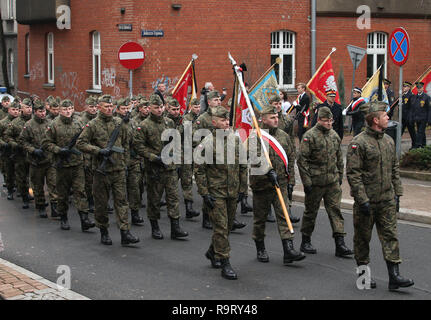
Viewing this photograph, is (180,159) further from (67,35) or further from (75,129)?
(67,35)

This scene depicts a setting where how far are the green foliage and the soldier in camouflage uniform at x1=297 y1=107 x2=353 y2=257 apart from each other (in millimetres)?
6506

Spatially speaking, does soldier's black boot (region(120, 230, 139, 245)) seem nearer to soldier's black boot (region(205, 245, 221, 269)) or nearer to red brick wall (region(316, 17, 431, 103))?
soldier's black boot (region(205, 245, 221, 269))

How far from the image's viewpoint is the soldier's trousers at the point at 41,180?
11.8 m

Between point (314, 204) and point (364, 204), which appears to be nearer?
point (364, 204)

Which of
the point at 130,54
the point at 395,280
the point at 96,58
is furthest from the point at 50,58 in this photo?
the point at 395,280

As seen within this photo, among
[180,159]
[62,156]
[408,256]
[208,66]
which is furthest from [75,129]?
[208,66]

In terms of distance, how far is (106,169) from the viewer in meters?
9.76

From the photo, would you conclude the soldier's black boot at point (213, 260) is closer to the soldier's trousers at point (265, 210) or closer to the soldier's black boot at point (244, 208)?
the soldier's trousers at point (265, 210)

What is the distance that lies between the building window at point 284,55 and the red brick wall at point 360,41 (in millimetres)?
957

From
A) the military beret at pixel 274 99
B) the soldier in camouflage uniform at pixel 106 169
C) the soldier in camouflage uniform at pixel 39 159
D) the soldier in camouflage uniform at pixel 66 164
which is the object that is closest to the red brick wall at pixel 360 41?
the soldier in camouflage uniform at pixel 39 159

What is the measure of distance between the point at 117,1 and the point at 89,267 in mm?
15594

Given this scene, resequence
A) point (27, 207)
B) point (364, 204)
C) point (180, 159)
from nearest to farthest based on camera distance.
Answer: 1. point (364, 204)
2. point (180, 159)
3. point (27, 207)

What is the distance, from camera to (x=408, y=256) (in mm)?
8758
